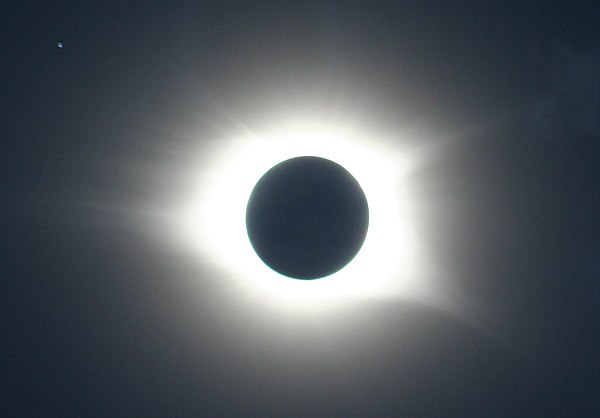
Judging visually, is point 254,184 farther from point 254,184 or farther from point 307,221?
point 307,221

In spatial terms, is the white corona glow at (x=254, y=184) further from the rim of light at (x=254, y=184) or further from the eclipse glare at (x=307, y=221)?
the eclipse glare at (x=307, y=221)

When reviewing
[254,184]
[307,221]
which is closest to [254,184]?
[254,184]

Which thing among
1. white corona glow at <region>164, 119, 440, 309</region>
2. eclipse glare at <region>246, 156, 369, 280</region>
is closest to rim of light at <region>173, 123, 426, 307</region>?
white corona glow at <region>164, 119, 440, 309</region>

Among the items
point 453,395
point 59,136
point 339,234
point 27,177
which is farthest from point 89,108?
point 453,395

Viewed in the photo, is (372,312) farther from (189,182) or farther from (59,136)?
(59,136)

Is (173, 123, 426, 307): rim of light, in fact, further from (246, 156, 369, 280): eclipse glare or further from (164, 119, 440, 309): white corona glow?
(246, 156, 369, 280): eclipse glare

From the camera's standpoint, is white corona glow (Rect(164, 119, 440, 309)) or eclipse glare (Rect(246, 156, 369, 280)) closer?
eclipse glare (Rect(246, 156, 369, 280))
